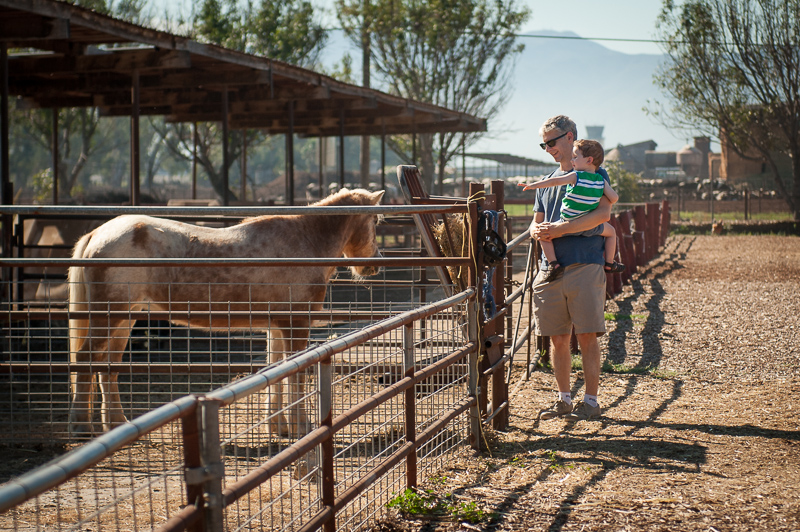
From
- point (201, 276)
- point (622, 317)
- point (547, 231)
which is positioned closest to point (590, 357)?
point (547, 231)

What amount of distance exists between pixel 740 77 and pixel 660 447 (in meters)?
29.9

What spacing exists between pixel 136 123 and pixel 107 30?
96.2 inches

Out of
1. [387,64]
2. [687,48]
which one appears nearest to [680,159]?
[687,48]

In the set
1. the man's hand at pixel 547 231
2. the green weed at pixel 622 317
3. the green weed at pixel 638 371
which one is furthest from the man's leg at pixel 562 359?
the green weed at pixel 622 317

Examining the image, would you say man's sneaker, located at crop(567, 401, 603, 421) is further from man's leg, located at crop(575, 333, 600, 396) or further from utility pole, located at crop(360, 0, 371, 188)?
utility pole, located at crop(360, 0, 371, 188)

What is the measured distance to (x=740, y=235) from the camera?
2570 cm

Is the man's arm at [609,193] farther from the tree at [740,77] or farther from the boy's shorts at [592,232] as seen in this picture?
the tree at [740,77]

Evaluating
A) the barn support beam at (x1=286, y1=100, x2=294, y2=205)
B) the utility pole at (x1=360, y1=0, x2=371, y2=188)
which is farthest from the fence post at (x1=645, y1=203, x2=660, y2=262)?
the utility pole at (x1=360, y1=0, x2=371, y2=188)

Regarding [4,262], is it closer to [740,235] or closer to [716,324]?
[716,324]

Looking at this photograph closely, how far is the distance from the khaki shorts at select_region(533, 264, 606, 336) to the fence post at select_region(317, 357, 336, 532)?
238 cm

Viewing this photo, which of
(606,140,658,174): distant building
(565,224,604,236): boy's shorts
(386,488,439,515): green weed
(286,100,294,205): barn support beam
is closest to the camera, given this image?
(386,488,439,515): green weed

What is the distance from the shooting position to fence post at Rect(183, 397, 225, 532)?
Result: 1.81 meters

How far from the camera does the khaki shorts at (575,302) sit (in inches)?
183

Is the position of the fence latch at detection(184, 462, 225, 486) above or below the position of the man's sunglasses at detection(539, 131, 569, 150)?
below
